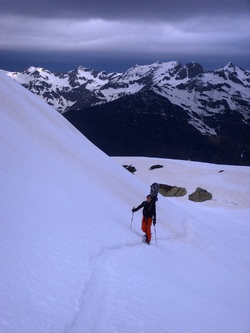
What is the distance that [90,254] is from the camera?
11758 mm

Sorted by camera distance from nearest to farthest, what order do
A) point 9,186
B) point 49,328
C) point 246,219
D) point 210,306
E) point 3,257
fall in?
point 49,328 < point 3,257 < point 210,306 < point 9,186 < point 246,219

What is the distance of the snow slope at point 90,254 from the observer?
26.5 ft

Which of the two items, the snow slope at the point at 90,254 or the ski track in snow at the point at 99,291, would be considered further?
the snow slope at the point at 90,254

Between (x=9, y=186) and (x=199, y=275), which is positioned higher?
(x=9, y=186)

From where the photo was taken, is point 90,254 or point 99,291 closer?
point 99,291

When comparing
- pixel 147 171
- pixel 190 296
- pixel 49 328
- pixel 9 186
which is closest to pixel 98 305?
pixel 49 328

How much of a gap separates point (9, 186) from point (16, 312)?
7.27 m

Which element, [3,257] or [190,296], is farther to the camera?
[190,296]

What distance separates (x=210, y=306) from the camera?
470 inches

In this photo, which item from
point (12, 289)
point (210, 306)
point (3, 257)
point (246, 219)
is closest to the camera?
point (12, 289)

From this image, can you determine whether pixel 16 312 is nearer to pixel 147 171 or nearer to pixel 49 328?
pixel 49 328

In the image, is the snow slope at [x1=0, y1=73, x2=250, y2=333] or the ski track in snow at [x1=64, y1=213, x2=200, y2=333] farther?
the snow slope at [x1=0, y1=73, x2=250, y2=333]

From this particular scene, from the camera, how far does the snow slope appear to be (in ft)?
26.5

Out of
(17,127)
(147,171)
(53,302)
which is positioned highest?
(17,127)
